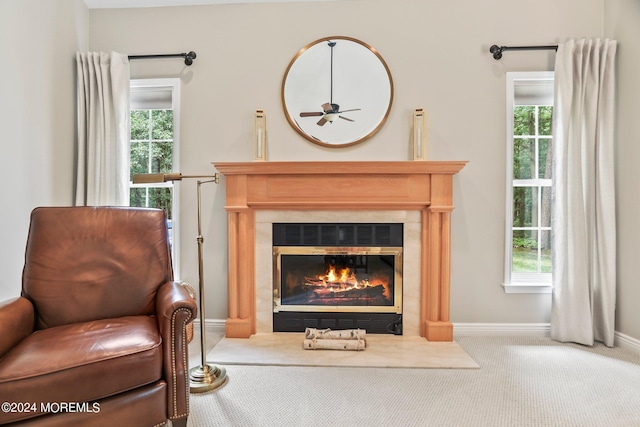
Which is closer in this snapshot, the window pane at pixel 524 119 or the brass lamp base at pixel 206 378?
the brass lamp base at pixel 206 378

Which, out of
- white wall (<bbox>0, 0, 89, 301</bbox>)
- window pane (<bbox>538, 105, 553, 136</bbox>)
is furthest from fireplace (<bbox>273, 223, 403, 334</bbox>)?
white wall (<bbox>0, 0, 89, 301</bbox>)

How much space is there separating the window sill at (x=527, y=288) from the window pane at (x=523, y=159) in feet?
2.95

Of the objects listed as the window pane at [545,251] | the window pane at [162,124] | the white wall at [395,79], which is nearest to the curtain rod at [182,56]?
the white wall at [395,79]

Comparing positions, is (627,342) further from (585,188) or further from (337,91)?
(337,91)

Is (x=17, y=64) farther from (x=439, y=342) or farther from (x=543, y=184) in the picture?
(x=543, y=184)

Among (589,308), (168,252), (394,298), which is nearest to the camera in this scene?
(168,252)

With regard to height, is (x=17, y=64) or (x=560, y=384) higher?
(x=17, y=64)

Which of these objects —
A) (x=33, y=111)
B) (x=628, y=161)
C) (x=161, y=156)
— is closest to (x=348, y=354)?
(x=161, y=156)

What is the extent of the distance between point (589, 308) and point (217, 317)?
296cm

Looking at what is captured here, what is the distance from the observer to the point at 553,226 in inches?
115

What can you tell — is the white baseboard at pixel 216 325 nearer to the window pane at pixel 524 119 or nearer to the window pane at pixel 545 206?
the window pane at pixel 545 206

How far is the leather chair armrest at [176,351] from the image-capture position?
5.35 ft

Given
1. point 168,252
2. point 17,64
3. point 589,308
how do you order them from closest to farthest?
point 168,252 → point 17,64 → point 589,308

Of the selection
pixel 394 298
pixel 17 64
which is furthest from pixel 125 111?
pixel 394 298
